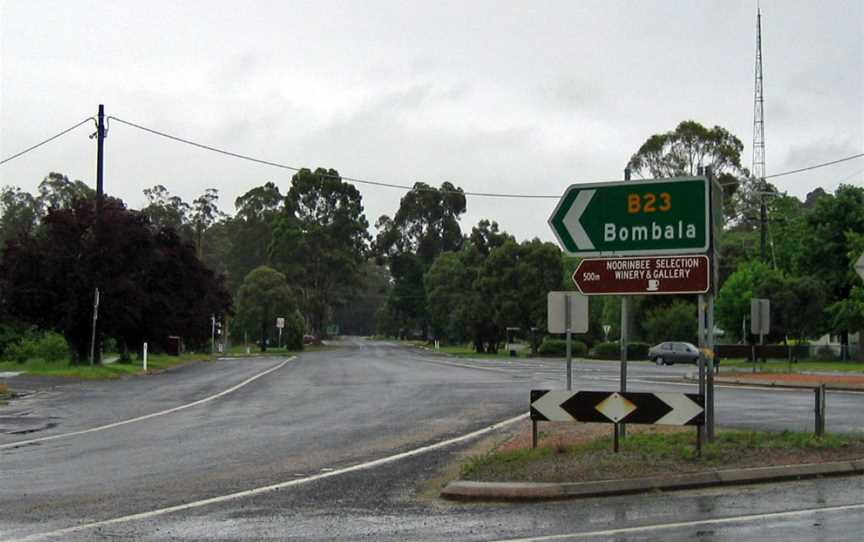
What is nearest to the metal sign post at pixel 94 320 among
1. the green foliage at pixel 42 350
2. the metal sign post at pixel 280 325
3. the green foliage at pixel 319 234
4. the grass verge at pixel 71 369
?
the grass verge at pixel 71 369

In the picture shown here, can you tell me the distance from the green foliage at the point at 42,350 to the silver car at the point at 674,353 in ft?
101

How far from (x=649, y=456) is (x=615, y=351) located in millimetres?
53851

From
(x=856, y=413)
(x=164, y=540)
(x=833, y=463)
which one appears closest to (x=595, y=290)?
(x=833, y=463)

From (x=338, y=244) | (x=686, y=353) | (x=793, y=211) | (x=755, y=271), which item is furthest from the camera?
(x=338, y=244)

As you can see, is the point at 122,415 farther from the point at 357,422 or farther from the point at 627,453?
the point at 627,453

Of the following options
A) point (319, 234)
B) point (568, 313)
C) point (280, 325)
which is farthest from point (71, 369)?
point (319, 234)

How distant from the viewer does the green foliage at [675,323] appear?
2525 inches

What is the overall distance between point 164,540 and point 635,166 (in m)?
73.6

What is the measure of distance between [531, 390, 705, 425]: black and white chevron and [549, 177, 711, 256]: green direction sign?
5.77 ft

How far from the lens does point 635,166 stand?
78.7 meters

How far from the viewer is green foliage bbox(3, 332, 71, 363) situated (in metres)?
41.1

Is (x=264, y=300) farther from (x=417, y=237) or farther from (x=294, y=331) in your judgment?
(x=417, y=237)

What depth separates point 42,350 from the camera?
41594 millimetres

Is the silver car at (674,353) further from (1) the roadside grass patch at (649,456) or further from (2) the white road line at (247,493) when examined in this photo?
(1) the roadside grass patch at (649,456)
